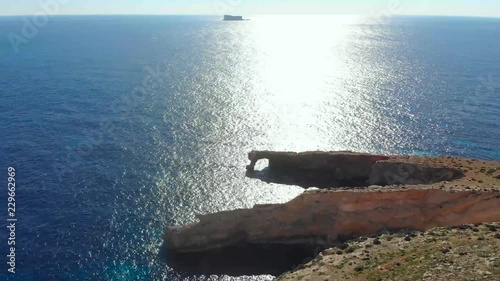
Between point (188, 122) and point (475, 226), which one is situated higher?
point (475, 226)

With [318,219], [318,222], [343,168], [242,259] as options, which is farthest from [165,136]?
[318,222]

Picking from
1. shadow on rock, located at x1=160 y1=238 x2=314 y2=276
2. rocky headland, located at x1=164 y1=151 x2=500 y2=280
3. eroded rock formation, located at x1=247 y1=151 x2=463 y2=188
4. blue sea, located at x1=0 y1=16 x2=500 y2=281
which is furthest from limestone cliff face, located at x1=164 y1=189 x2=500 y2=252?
eroded rock formation, located at x1=247 y1=151 x2=463 y2=188

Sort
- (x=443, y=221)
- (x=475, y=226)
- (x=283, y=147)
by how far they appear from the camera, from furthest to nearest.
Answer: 1. (x=283, y=147)
2. (x=443, y=221)
3. (x=475, y=226)

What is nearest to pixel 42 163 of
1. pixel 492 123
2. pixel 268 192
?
pixel 268 192

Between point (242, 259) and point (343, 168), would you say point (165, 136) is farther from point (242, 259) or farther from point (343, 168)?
point (242, 259)

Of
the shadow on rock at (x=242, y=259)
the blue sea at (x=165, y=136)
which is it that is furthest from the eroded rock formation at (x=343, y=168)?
the shadow on rock at (x=242, y=259)

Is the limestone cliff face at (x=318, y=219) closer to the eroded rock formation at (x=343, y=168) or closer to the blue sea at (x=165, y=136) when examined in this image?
the blue sea at (x=165, y=136)

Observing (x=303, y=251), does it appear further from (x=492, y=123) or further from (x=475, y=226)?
(x=492, y=123)
